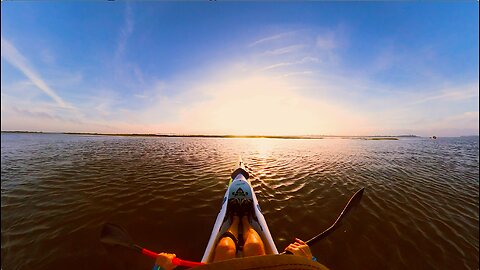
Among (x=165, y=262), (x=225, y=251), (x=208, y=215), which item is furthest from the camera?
(x=208, y=215)

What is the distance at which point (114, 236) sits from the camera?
417 centimetres

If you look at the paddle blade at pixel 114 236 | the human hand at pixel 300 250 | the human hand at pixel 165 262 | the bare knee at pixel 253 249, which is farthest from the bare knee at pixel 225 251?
the paddle blade at pixel 114 236

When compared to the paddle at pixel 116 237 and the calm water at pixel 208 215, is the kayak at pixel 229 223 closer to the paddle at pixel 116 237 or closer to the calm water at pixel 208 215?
the calm water at pixel 208 215

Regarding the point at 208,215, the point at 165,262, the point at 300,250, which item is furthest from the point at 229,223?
the point at 300,250

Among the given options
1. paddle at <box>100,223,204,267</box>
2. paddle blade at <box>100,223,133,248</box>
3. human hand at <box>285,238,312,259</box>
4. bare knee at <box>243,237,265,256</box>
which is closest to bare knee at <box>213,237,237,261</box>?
bare knee at <box>243,237,265,256</box>

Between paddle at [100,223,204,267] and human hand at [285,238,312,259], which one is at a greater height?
human hand at [285,238,312,259]

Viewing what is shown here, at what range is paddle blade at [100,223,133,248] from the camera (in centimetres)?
404

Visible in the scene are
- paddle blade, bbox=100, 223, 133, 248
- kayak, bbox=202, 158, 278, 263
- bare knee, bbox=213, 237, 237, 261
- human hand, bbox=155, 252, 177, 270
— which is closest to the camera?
human hand, bbox=155, 252, 177, 270

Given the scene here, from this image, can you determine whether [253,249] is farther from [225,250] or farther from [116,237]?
[116,237]

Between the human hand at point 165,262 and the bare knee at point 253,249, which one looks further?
the bare knee at point 253,249

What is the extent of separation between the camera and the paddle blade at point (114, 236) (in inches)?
159

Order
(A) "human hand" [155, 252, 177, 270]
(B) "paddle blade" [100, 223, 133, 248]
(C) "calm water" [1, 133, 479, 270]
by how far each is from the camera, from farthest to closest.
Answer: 1. (C) "calm water" [1, 133, 479, 270]
2. (B) "paddle blade" [100, 223, 133, 248]
3. (A) "human hand" [155, 252, 177, 270]

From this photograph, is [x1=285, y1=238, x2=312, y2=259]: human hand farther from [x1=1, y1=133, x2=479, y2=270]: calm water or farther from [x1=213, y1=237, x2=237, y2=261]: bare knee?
[x1=1, y1=133, x2=479, y2=270]: calm water

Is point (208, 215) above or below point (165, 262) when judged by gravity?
below
